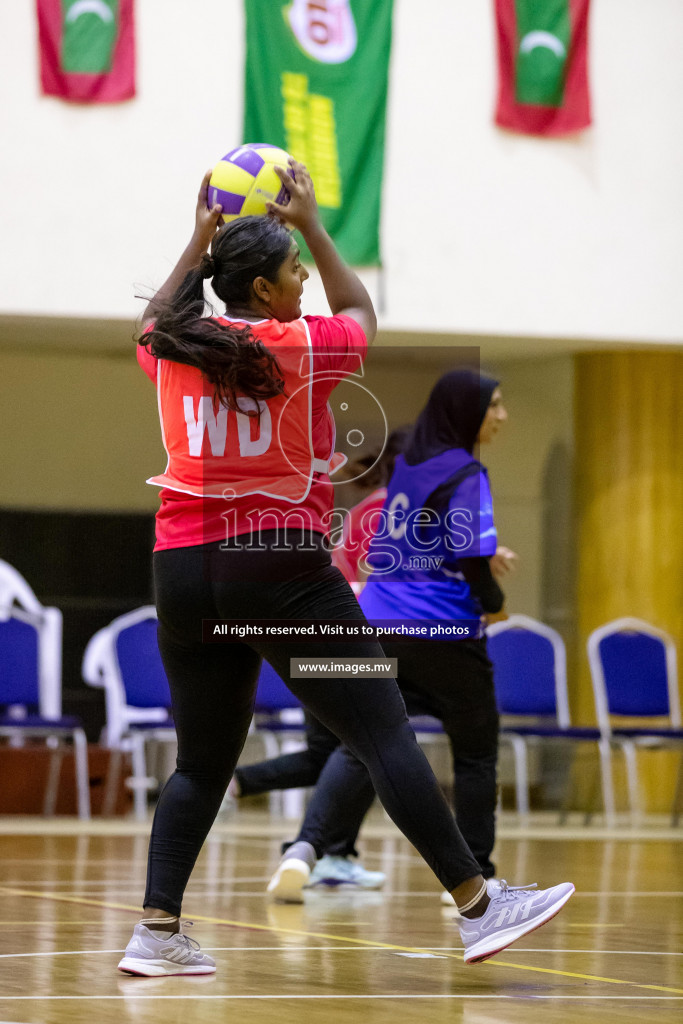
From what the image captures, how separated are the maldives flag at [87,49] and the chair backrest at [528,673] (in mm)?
3869

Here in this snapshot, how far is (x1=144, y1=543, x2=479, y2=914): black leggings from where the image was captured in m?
2.78

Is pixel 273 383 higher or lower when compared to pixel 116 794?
higher

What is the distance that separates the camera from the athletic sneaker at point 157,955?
2.89 m

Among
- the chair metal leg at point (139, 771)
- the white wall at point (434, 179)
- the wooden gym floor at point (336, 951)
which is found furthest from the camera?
the chair metal leg at point (139, 771)

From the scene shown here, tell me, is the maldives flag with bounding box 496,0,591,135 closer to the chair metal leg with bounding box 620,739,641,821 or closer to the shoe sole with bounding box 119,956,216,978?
the chair metal leg with bounding box 620,739,641,821

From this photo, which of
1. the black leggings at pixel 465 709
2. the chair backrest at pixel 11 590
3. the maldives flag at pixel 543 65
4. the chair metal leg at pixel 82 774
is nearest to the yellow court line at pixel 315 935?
the black leggings at pixel 465 709

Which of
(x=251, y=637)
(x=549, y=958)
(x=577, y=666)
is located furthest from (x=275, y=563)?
(x=577, y=666)

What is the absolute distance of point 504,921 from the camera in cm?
281

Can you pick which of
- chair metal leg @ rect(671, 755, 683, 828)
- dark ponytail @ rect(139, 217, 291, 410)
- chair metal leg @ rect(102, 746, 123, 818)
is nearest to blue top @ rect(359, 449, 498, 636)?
dark ponytail @ rect(139, 217, 291, 410)

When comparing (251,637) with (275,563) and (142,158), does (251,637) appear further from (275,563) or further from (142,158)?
(142,158)

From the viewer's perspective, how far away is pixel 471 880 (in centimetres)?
279

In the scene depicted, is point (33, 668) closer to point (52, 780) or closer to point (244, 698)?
point (52, 780)

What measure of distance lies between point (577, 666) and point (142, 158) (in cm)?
453

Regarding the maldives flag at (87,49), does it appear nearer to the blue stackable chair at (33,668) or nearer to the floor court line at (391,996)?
the blue stackable chair at (33,668)
